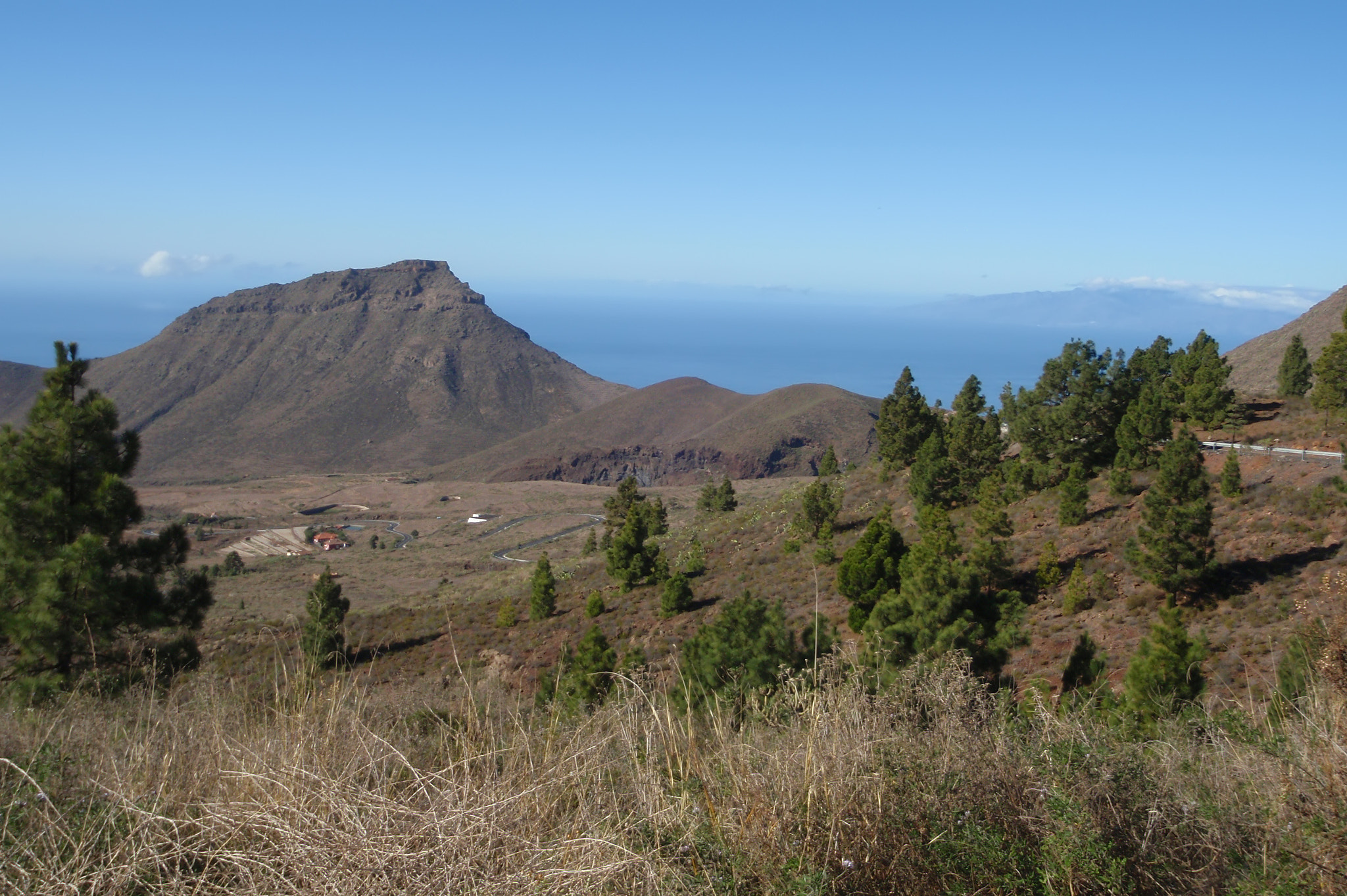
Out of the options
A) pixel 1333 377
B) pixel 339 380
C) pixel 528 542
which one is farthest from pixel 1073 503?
pixel 339 380

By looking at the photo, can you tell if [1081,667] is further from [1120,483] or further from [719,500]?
[719,500]

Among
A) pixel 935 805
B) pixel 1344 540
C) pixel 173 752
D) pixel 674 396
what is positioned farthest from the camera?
pixel 674 396

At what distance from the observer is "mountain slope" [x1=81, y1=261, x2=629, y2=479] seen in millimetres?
100250

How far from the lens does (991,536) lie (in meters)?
20.0

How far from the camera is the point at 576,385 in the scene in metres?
130

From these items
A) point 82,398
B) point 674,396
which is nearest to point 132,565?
point 82,398

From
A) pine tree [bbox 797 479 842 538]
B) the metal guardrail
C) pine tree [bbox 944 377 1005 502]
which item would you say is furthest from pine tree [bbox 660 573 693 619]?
the metal guardrail

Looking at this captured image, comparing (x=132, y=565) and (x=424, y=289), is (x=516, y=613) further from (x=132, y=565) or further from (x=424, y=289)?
(x=424, y=289)

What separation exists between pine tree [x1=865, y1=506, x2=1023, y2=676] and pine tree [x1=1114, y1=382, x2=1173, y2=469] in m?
10.9

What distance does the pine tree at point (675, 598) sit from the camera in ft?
70.6

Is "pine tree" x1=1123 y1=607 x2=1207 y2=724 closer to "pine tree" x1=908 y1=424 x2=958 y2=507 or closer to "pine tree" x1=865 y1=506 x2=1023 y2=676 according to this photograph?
"pine tree" x1=865 y1=506 x2=1023 y2=676

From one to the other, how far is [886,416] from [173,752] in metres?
30.5

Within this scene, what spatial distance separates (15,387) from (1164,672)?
432 ft

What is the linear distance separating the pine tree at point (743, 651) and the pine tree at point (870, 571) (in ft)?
21.3
